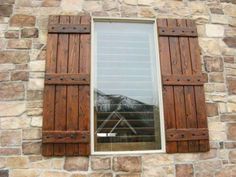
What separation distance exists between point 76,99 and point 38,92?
1.26 ft

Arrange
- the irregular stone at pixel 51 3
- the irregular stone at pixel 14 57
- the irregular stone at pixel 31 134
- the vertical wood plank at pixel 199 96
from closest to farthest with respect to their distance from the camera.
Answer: the irregular stone at pixel 31 134, the vertical wood plank at pixel 199 96, the irregular stone at pixel 14 57, the irregular stone at pixel 51 3

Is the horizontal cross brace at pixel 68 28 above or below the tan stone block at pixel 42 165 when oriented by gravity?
above

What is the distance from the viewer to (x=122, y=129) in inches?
124

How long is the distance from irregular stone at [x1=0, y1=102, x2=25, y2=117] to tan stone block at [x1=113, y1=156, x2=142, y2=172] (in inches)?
39.7

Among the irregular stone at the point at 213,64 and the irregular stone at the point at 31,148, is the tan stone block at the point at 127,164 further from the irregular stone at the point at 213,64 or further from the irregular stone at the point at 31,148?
the irregular stone at the point at 213,64

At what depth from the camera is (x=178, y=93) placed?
10.5 ft

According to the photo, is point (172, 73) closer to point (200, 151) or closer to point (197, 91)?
point (197, 91)

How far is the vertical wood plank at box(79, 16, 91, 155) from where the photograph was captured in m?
3.00

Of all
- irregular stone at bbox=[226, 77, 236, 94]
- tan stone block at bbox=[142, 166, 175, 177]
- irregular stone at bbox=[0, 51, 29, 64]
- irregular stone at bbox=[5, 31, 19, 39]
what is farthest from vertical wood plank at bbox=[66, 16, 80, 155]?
irregular stone at bbox=[226, 77, 236, 94]

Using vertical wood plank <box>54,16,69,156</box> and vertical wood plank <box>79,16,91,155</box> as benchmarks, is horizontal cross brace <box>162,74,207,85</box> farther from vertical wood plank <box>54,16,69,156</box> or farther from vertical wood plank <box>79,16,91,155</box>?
vertical wood plank <box>54,16,69,156</box>

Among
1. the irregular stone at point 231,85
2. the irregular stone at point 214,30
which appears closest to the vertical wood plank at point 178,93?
the irregular stone at point 214,30

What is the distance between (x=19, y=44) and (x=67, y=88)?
706 millimetres

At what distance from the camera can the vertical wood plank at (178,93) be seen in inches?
121

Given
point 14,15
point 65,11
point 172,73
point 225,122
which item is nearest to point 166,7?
point 172,73
